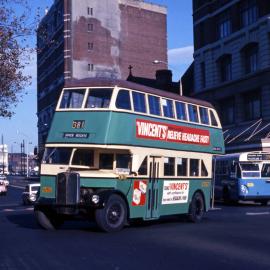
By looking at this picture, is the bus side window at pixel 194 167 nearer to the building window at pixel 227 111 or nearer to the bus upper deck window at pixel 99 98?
the bus upper deck window at pixel 99 98

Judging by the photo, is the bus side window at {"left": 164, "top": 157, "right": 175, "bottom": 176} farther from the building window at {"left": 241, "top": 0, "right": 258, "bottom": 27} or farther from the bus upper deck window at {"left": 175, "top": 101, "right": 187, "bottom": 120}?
the building window at {"left": 241, "top": 0, "right": 258, "bottom": 27}

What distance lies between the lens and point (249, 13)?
4678cm

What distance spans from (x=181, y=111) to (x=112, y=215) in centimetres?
530

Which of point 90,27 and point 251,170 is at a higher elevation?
point 90,27

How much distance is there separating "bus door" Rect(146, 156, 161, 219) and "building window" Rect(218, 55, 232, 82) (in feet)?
106

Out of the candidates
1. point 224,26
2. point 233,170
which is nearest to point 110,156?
point 233,170

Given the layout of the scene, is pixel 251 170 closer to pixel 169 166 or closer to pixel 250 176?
pixel 250 176

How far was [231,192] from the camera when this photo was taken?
30.8m

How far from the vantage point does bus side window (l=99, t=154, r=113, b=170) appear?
17.3m

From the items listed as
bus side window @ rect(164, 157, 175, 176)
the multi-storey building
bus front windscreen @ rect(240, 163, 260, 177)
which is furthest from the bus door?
the multi-storey building

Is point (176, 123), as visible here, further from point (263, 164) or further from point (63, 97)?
point (263, 164)

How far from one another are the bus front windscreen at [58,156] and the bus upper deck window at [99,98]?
148 centimetres

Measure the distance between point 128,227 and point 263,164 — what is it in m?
13.4

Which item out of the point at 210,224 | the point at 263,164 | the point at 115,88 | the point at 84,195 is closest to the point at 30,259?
the point at 84,195
